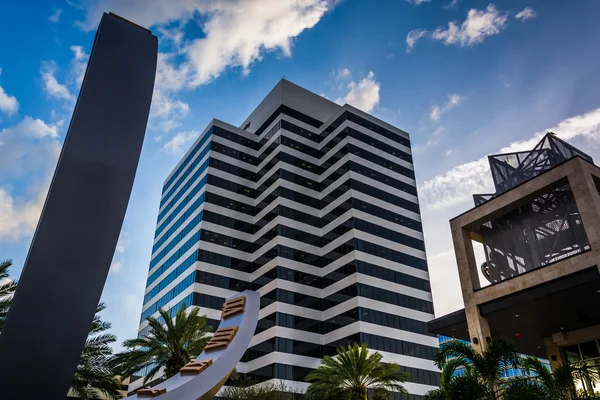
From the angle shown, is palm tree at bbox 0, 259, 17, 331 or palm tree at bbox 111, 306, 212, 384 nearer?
palm tree at bbox 0, 259, 17, 331

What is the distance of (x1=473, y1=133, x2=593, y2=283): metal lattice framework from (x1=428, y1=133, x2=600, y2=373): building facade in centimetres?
5

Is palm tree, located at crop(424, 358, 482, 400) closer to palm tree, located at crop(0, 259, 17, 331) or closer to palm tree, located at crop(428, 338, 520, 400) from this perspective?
palm tree, located at crop(428, 338, 520, 400)

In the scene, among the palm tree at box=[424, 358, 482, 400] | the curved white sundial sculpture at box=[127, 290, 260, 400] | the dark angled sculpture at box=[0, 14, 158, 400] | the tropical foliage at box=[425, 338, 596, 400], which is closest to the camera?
the dark angled sculpture at box=[0, 14, 158, 400]

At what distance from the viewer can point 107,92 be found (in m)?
10.2

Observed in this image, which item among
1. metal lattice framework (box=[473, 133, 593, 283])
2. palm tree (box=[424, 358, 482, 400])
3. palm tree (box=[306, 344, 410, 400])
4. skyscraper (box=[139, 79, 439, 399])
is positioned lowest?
palm tree (box=[424, 358, 482, 400])

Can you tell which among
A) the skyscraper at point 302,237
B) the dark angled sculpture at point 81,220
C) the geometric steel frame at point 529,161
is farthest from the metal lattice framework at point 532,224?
the skyscraper at point 302,237

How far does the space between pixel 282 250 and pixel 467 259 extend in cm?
4468

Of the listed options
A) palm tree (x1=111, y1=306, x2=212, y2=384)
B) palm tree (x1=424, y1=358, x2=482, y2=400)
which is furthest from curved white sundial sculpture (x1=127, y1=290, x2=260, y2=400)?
palm tree (x1=111, y1=306, x2=212, y2=384)

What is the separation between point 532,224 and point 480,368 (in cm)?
853

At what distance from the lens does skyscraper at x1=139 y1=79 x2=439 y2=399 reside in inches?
2564

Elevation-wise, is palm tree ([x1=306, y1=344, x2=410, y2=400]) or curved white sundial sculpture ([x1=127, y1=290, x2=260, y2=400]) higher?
palm tree ([x1=306, y1=344, x2=410, y2=400])

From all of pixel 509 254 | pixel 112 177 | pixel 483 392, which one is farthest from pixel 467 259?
pixel 112 177

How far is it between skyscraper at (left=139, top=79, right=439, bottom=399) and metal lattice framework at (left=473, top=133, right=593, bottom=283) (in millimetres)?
37424

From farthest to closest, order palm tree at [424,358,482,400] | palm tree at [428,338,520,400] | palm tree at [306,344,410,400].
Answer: palm tree at [306,344,410,400] < palm tree at [424,358,482,400] < palm tree at [428,338,520,400]
